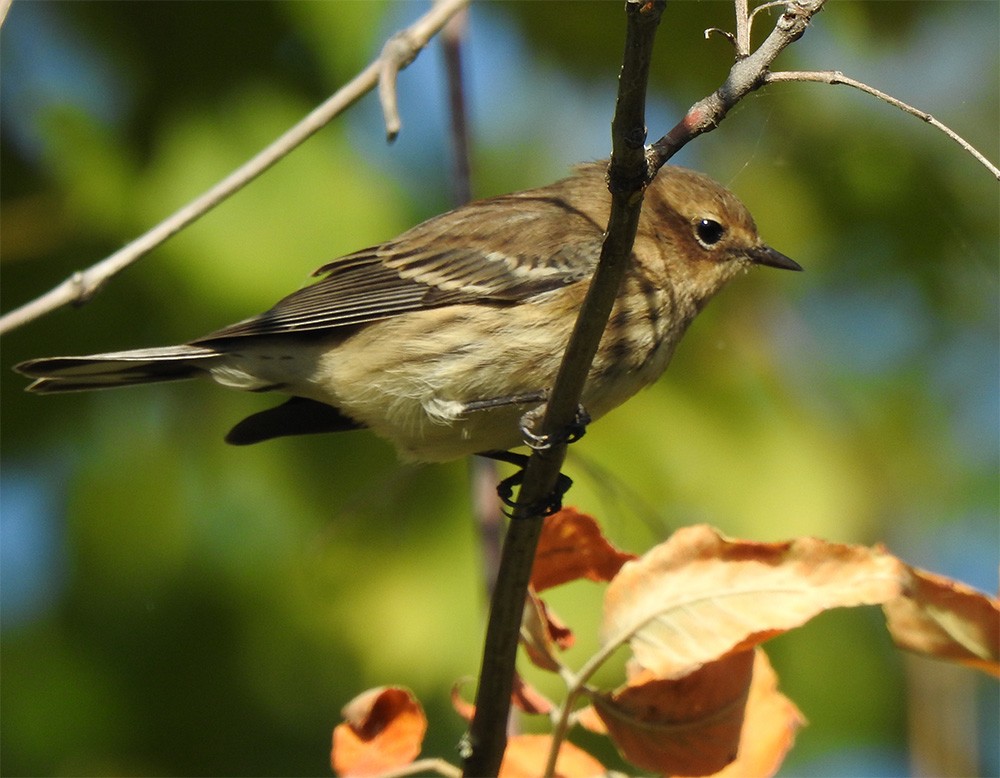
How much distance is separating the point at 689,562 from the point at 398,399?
1525mm

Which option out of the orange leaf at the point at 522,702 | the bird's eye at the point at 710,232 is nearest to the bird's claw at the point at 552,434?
the orange leaf at the point at 522,702

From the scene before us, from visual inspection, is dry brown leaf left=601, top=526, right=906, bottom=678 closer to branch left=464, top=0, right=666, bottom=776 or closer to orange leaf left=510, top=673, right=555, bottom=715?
branch left=464, top=0, right=666, bottom=776

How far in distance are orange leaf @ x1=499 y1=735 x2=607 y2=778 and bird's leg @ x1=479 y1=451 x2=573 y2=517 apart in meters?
0.45

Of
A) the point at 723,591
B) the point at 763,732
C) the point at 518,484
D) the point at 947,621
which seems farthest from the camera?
the point at 518,484

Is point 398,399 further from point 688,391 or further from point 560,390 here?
point 560,390

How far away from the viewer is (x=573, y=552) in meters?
2.37

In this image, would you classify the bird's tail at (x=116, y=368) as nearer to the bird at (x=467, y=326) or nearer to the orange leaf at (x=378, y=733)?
the bird at (x=467, y=326)

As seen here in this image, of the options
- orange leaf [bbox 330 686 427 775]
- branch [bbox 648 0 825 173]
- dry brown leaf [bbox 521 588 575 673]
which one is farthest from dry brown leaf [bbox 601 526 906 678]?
branch [bbox 648 0 825 173]

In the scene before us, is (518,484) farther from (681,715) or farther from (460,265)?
(681,715)

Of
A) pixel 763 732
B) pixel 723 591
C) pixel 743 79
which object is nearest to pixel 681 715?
pixel 763 732

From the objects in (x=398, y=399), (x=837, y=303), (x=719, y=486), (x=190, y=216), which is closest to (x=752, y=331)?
(x=837, y=303)

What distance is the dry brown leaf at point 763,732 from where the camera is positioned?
2.12 meters

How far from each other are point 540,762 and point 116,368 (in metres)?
1.78

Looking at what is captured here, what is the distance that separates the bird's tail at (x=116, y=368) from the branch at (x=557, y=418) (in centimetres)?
136
